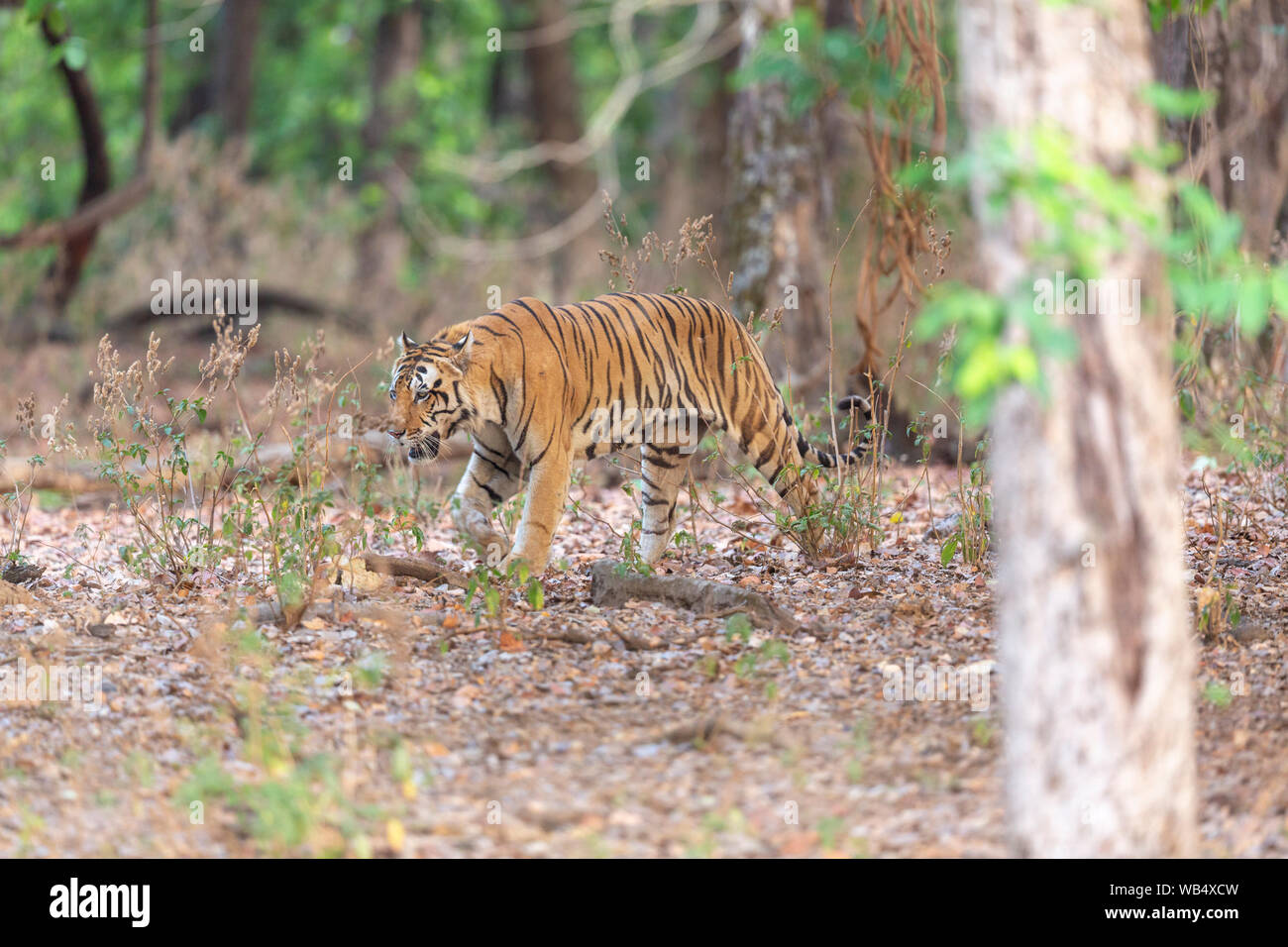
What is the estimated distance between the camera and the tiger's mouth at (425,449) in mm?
5320

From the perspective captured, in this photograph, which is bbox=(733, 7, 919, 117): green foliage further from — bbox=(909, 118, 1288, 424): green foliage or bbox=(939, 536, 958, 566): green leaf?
bbox=(939, 536, 958, 566): green leaf

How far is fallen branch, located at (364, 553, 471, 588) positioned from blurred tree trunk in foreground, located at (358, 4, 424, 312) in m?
9.50

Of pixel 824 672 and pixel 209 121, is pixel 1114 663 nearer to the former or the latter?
pixel 824 672

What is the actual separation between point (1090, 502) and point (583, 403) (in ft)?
10.4

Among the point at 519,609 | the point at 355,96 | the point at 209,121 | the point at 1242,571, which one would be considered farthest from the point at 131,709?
the point at 355,96

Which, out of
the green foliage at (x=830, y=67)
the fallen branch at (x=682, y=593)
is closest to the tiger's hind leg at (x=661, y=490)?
the fallen branch at (x=682, y=593)

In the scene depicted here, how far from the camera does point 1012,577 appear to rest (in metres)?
2.69

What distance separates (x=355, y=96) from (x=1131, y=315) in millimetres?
17092

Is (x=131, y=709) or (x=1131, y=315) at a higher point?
(x=1131, y=315)

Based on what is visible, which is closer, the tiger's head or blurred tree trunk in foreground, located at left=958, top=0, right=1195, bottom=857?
blurred tree trunk in foreground, located at left=958, top=0, right=1195, bottom=857

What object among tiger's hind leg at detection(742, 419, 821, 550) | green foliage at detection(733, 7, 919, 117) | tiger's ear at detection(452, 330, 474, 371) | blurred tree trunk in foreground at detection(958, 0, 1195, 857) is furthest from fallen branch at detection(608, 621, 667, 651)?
blurred tree trunk in foreground at detection(958, 0, 1195, 857)

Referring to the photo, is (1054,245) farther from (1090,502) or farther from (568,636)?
(568,636)

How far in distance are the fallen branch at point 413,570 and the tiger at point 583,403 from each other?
0.63 ft

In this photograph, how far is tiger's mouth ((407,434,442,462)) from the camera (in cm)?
532
